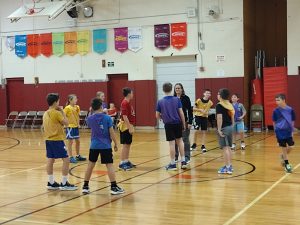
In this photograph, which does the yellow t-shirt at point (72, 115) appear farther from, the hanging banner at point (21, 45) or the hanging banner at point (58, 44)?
the hanging banner at point (21, 45)

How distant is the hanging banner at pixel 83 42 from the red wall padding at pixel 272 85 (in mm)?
7740

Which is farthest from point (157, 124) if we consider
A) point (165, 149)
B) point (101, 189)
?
point (101, 189)

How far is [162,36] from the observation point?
19328 millimetres

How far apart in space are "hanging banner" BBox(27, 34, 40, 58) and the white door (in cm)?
580

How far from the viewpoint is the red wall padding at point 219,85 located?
60.1 feet

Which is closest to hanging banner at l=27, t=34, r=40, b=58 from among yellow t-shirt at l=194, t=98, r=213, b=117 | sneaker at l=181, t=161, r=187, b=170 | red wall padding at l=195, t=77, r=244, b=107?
red wall padding at l=195, t=77, r=244, b=107

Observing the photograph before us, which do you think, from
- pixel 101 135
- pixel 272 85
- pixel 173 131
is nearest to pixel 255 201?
pixel 101 135

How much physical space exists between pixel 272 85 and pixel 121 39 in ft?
21.6

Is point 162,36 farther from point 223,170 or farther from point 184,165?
point 223,170

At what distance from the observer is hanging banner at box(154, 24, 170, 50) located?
63.1 feet

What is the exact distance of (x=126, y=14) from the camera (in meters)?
20.0

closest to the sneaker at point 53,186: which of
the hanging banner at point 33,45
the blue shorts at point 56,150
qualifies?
the blue shorts at point 56,150

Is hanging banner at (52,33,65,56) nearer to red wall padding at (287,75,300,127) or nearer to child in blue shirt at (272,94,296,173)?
red wall padding at (287,75,300,127)

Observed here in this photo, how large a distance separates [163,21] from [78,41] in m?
4.07
